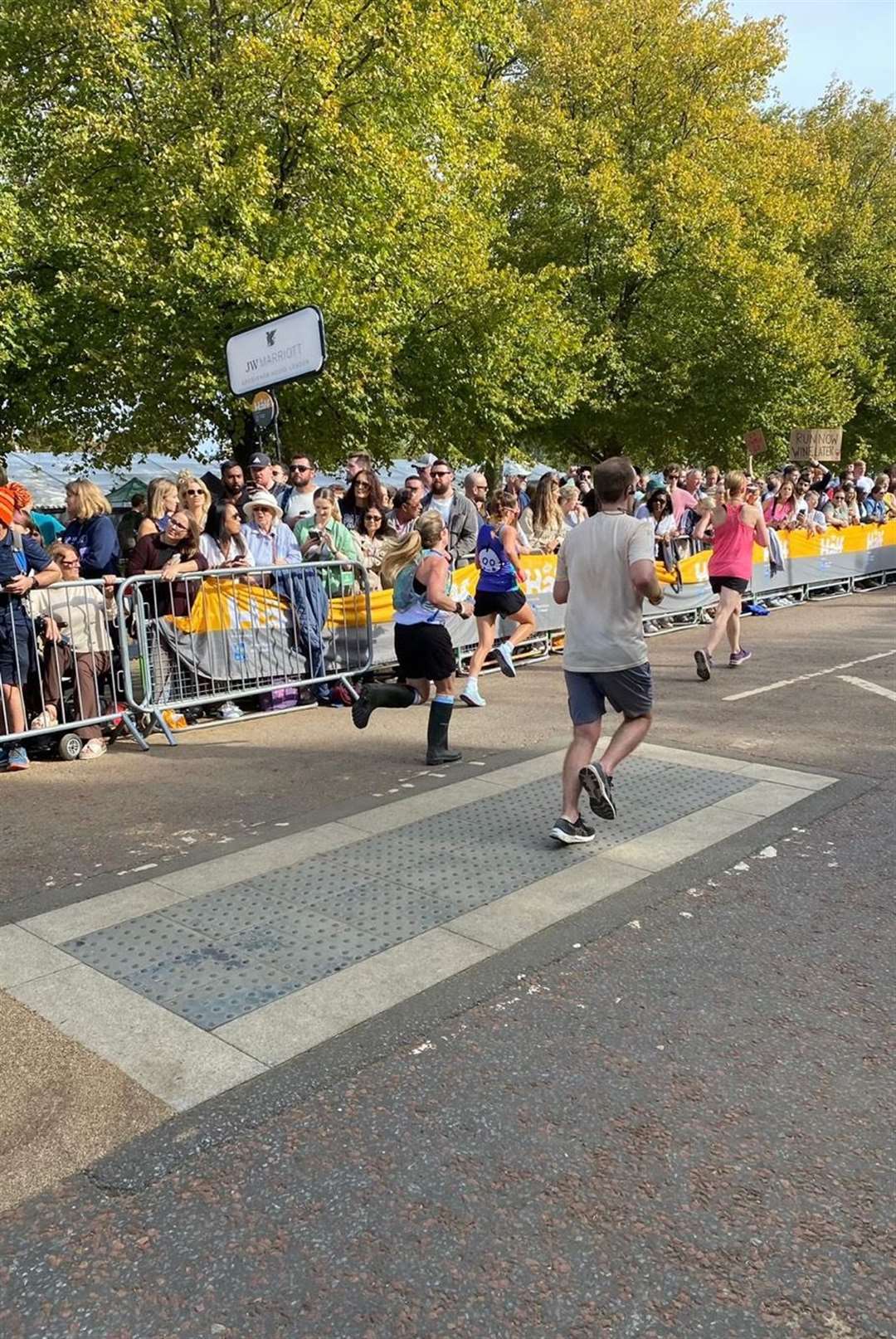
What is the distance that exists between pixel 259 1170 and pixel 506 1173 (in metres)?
0.65

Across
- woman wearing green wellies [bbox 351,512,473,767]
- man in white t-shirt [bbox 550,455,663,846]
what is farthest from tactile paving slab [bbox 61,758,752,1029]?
woman wearing green wellies [bbox 351,512,473,767]

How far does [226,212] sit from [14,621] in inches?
389

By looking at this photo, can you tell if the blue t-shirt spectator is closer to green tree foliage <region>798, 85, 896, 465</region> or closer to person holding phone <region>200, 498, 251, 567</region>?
person holding phone <region>200, 498, 251, 567</region>

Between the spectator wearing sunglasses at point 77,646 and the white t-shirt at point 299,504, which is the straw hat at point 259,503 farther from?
the spectator wearing sunglasses at point 77,646

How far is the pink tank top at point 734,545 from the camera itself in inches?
387

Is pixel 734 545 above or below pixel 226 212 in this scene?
below

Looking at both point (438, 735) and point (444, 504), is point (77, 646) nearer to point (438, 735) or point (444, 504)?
point (438, 735)

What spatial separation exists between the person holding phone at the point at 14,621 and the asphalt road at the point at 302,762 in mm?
317

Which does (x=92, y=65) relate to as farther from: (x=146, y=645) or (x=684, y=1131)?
(x=684, y=1131)

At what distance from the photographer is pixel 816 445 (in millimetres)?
23453

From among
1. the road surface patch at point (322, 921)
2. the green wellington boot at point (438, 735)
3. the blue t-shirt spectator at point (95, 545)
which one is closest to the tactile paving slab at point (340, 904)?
→ the road surface patch at point (322, 921)

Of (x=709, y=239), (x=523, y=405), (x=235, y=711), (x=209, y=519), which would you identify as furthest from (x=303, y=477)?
(x=709, y=239)

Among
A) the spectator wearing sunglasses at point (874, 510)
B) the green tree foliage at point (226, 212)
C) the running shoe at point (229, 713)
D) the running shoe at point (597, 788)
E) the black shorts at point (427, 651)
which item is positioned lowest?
the running shoe at point (597, 788)

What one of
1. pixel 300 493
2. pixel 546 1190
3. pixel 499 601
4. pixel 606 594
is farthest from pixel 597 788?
pixel 300 493
